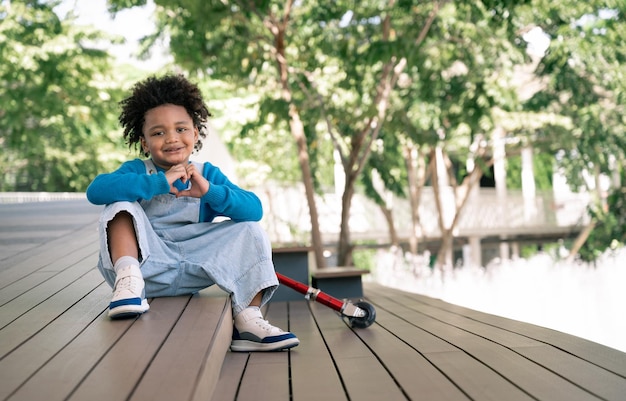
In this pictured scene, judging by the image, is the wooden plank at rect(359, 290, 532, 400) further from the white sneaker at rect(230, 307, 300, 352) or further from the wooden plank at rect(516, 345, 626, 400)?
the white sneaker at rect(230, 307, 300, 352)

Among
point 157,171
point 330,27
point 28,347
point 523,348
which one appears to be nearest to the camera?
point 28,347

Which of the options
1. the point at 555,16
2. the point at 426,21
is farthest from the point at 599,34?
the point at 426,21

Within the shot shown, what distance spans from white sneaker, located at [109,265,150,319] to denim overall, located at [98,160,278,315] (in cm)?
14

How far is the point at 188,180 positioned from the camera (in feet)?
9.07

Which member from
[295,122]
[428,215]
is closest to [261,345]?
[295,122]

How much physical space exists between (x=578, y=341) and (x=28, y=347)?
1762 millimetres

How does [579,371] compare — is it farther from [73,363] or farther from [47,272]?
[47,272]

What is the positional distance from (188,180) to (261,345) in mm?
611

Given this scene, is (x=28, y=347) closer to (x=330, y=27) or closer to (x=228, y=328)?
(x=228, y=328)

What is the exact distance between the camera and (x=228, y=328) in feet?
8.21

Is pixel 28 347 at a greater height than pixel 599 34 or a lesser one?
lesser

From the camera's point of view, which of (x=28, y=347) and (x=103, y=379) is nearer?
(x=103, y=379)

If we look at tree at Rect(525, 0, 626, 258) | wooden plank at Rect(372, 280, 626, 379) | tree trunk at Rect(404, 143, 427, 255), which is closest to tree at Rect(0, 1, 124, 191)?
tree trunk at Rect(404, 143, 427, 255)

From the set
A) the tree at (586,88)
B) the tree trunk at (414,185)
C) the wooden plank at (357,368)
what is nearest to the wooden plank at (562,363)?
the wooden plank at (357,368)
